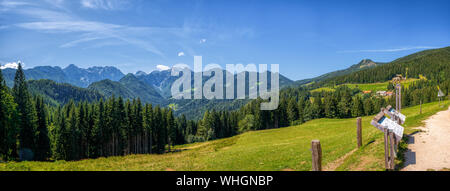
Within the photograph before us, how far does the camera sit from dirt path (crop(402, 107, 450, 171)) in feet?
37.4

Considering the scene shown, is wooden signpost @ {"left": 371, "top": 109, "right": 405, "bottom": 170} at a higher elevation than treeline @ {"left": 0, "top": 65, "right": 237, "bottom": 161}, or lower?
higher

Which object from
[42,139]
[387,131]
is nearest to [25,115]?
[42,139]

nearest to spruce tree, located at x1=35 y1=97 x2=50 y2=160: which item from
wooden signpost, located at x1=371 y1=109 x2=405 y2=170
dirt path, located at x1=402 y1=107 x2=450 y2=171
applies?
wooden signpost, located at x1=371 y1=109 x2=405 y2=170

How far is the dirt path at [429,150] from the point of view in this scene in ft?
37.4

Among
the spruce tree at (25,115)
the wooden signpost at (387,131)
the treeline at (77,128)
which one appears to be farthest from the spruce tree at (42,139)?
the wooden signpost at (387,131)

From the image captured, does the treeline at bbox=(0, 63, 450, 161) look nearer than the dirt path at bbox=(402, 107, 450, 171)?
No

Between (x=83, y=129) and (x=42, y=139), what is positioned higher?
(x=83, y=129)

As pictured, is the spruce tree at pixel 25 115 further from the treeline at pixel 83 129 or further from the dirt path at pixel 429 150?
the dirt path at pixel 429 150

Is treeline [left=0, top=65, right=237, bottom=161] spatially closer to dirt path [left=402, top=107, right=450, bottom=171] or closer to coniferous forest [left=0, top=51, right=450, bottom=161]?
coniferous forest [left=0, top=51, right=450, bottom=161]

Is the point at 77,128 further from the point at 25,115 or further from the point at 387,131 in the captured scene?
the point at 387,131

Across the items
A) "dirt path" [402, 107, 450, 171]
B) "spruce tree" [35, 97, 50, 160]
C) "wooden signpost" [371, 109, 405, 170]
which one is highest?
"wooden signpost" [371, 109, 405, 170]

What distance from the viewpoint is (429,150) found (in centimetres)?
1368
